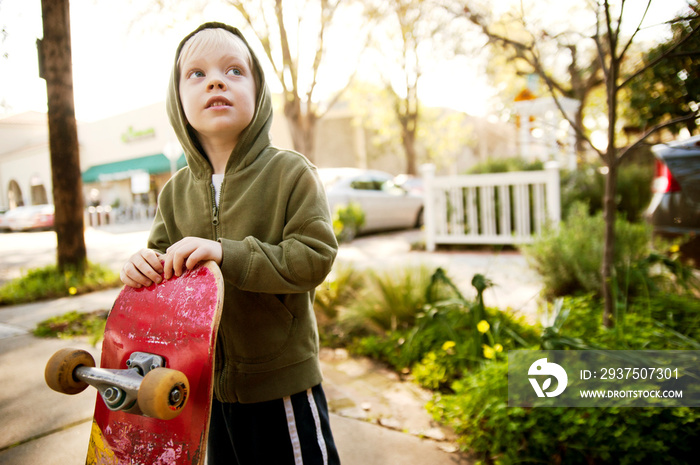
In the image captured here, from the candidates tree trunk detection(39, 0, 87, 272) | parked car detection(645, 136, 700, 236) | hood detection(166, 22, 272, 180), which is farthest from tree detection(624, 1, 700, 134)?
tree trunk detection(39, 0, 87, 272)

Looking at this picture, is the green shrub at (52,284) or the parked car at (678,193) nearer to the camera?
the parked car at (678,193)

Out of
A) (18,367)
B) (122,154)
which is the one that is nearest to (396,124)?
(122,154)

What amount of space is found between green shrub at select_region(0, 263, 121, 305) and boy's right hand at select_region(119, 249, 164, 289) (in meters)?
4.39

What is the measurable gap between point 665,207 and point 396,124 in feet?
76.1

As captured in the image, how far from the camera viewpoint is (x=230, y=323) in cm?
136

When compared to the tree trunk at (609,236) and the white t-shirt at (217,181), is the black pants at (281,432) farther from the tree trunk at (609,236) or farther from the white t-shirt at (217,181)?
the tree trunk at (609,236)

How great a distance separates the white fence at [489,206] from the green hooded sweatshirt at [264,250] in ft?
18.7

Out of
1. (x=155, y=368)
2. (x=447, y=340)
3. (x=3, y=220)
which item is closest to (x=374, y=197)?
(x=3, y=220)

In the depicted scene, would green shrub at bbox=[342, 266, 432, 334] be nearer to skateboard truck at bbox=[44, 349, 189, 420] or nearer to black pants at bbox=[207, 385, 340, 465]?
black pants at bbox=[207, 385, 340, 465]

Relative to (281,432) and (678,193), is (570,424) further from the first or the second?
(678,193)

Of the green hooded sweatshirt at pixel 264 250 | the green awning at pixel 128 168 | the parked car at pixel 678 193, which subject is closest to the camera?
the green hooded sweatshirt at pixel 264 250

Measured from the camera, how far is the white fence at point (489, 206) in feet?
22.6

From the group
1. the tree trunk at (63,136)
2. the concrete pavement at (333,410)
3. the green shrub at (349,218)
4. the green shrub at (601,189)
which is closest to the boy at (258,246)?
the concrete pavement at (333,410)

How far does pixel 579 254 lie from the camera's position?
3.88 metres
